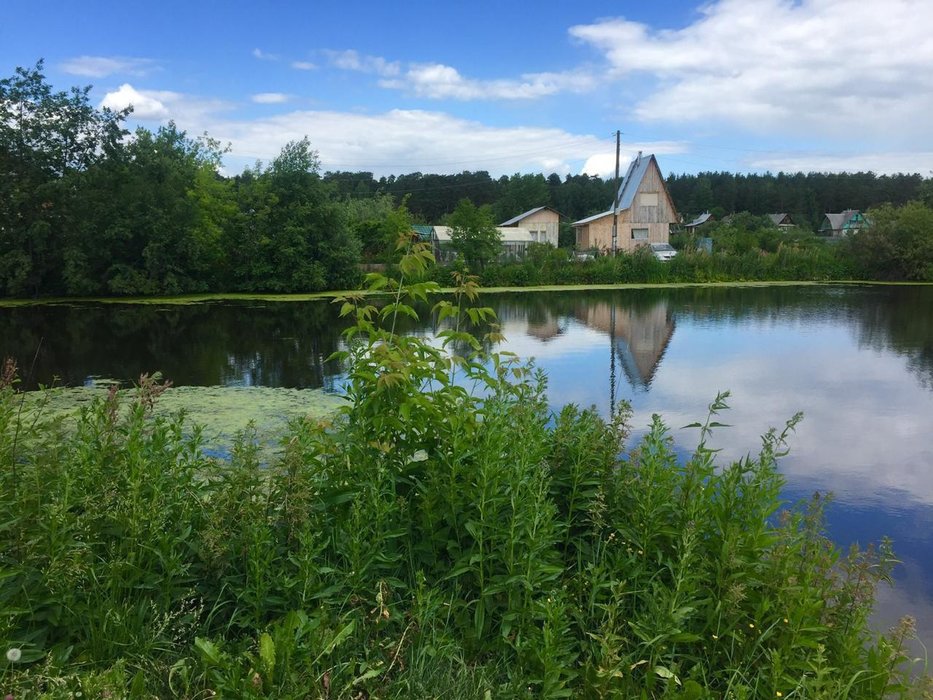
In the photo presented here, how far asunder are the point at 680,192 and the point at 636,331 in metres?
86.8

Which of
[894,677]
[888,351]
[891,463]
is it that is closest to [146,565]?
[894,677]

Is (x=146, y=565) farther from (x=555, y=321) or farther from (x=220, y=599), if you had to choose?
(x=555, y=321)

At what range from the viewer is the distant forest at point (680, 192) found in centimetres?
7988

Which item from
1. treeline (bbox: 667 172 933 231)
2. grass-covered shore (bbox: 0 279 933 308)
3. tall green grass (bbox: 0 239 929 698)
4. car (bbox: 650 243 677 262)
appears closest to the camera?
tall green grass (bbox: 0 239 929 698)

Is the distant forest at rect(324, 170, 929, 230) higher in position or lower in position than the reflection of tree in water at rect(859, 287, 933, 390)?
higher

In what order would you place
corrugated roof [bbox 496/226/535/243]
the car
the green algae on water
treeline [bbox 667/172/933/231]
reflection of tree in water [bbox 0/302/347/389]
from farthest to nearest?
treeline [bbox 667/172/933/231]
corrugated roof [bbox 496/226/535/243]
the car
reflection of tree in water [bbox 0/302/347/389]
the green algae on water

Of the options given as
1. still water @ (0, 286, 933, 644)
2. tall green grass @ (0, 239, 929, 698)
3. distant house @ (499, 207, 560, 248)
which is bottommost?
still water @ (0, 286, 933, 644)

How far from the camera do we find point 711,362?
11852 mm

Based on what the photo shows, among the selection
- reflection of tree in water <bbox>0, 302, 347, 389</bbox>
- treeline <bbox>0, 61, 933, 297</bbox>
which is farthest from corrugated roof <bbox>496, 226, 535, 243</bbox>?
reflection of tree in water <bbox>0, 302, 347, 389</bbox>

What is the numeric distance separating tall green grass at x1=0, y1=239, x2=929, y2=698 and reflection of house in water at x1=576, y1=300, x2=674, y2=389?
7.00m

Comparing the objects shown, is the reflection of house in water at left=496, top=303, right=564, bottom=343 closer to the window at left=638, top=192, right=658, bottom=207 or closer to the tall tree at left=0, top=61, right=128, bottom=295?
the tall tree at left=0, top=61, right=128, bottom=295

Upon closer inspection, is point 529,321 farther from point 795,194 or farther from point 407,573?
point 795,194

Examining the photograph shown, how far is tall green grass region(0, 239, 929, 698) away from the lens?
92.1 inches

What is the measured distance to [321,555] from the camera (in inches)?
114
